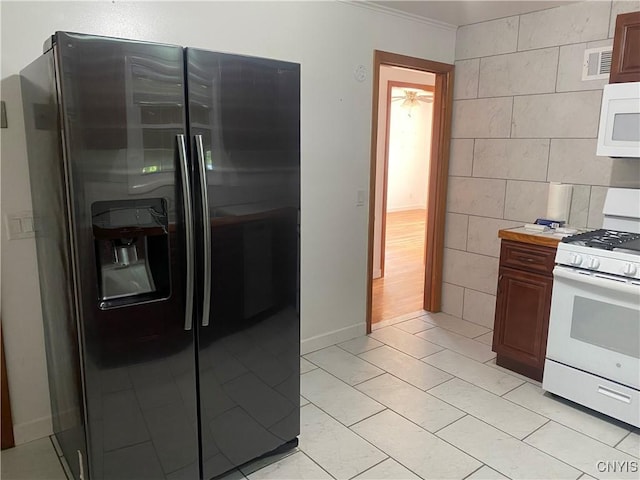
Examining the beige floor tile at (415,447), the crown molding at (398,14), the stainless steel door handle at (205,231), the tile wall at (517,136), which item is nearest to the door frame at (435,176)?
the tile wall at (517,136)

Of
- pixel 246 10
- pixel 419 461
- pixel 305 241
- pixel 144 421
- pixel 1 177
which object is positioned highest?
pixel 246 10

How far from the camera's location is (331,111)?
10.7ft

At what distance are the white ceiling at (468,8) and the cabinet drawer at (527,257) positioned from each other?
1.66 m

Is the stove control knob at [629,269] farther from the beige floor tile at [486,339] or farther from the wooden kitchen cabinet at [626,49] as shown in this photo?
the beige floor tile at [486,339]

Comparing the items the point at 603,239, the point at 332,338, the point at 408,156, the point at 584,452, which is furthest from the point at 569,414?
the point at 408,156

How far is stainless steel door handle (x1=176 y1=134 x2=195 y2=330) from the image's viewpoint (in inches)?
69.1

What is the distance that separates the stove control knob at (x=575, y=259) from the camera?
263cm

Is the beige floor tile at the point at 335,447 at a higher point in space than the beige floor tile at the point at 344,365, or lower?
lower

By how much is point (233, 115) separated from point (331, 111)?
1.50m

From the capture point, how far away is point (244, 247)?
1.99m

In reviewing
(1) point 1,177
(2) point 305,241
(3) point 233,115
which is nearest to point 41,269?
(1) point 1,177

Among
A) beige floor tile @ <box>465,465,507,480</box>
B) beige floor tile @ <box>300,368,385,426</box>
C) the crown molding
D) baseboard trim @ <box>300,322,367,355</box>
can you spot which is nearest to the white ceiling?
the crown molding

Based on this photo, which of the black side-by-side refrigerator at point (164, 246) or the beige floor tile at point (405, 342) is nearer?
the black side-by-side refrigerator at point (164, 246)

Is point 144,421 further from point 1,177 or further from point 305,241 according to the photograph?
point 305,241
